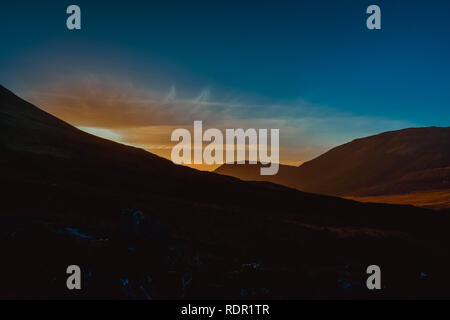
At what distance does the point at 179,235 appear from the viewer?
1499 inches

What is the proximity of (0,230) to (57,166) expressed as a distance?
44.8m

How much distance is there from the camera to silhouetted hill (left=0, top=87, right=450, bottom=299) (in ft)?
71.9

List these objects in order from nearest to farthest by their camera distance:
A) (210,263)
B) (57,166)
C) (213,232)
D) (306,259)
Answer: (210,263), (306,259), (213,232), (57,166)

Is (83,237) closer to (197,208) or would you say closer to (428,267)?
(197,208)

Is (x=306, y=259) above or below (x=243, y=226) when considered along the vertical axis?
below

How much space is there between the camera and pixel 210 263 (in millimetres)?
29484

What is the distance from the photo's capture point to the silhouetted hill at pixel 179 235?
71.9ft
